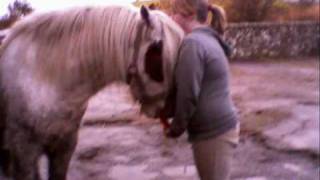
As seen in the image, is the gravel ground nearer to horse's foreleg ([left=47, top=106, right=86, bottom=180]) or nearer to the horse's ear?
horse's foreleg ([left=47, top=106, right=86, bottom=180])

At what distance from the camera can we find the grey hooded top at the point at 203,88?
2004mm

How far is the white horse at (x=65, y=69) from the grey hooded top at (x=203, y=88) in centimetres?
7

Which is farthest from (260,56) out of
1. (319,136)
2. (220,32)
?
(220,32)

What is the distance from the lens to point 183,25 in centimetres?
213

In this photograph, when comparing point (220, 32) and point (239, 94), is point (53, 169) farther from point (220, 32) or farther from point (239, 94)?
point (239, 94)

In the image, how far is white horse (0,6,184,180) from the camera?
206cm

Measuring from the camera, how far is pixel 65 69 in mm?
2131

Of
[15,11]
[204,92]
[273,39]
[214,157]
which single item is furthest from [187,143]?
[273,39]

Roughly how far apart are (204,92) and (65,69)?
569mm

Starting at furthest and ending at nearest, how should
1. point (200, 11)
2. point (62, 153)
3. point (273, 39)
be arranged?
point (273, 39), point (62, 153), point (200, 11)

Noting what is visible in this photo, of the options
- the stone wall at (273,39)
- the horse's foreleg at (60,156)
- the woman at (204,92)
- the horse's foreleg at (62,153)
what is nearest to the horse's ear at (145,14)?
the woman at (204,92)

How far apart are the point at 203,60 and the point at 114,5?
437 mm

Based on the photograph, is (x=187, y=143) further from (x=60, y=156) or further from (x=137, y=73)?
(x=137, y=73)

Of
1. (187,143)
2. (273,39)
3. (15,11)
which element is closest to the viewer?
(15,11)
